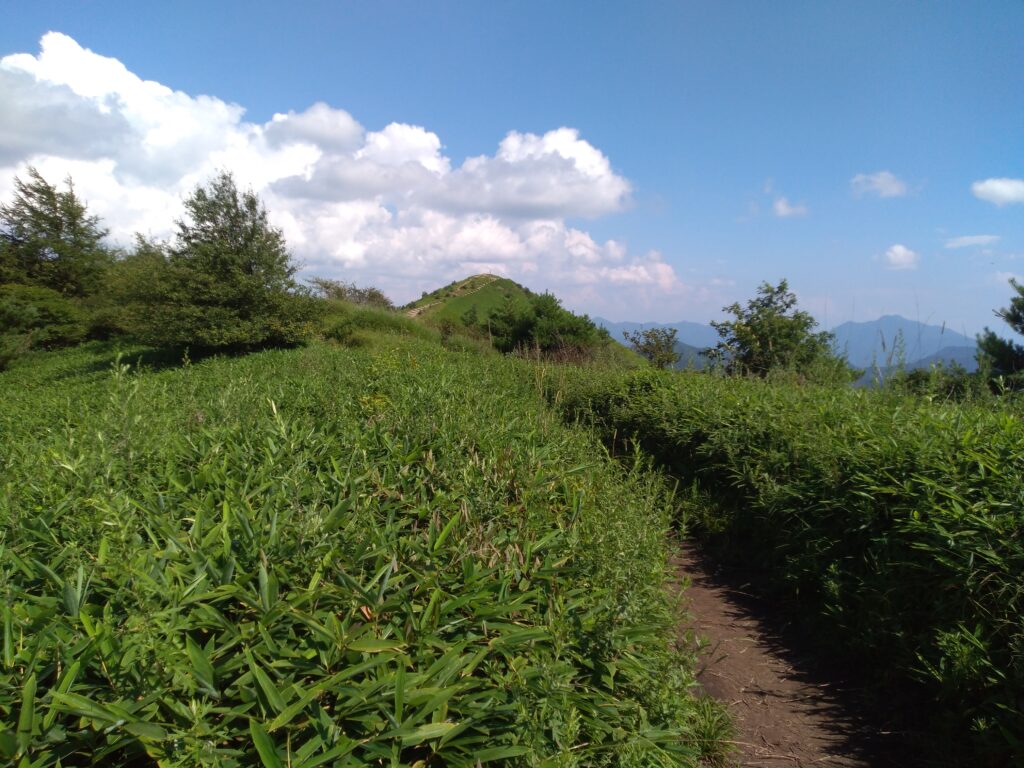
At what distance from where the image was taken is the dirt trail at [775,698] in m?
2.29

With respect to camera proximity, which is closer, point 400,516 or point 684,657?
point 684,657

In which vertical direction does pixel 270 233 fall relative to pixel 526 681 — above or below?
above

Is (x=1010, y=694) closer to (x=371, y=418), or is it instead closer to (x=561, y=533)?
(x=561, y=533)

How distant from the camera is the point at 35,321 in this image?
1781cm

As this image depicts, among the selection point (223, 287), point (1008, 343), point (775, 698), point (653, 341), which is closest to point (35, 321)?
point (223, 287)

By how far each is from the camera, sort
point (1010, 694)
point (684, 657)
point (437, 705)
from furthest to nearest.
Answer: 1. point (684, 657)
2. point (1010, 694)
3. point (437, 705)

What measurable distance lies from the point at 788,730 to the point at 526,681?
1.60m

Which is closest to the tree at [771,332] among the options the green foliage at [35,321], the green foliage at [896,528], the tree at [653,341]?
the tree at [653,341]

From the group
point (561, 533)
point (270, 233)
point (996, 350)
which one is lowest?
point (561, 533)

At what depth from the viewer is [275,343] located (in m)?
13.2

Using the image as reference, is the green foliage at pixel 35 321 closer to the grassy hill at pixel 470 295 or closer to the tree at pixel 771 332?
the grassy hill at pixel 470 295

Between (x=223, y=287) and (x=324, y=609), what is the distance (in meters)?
12.3

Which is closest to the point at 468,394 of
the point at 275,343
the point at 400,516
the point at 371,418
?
the point at 371,418

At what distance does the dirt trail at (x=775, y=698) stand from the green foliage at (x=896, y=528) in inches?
9.0
